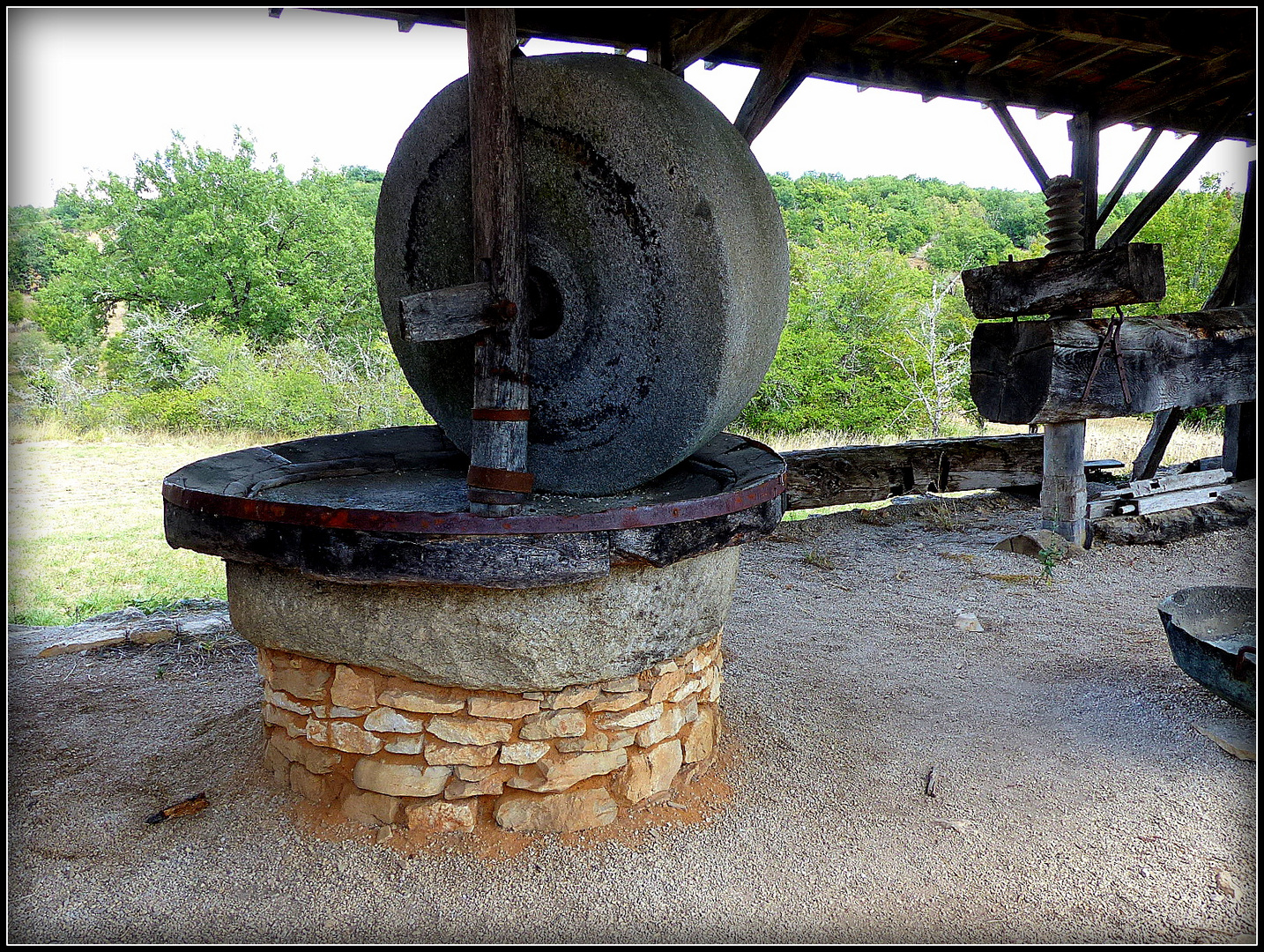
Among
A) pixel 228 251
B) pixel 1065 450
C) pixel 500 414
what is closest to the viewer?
pixel 500 414

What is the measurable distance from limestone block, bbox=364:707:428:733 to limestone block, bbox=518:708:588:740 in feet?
1.03

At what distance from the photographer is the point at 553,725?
254 centimetres

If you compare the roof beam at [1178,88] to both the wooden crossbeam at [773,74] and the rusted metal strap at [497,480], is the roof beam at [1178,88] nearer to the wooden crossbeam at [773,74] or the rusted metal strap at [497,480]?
the wooden crossbeam at [773,74]

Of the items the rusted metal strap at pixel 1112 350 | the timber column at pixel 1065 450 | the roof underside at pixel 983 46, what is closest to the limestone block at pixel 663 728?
the roof underside at pixel 983 46

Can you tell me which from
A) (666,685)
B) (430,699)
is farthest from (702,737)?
(430,699)

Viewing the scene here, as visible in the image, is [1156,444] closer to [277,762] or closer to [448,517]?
[448,517]

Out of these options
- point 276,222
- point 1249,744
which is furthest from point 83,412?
point 1249,744

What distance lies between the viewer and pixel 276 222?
2075 centimetres

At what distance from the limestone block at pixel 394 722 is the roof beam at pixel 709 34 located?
136 inches

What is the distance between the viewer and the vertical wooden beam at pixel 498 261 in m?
2.36

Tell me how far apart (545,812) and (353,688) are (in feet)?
2.34

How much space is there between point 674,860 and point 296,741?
1300mm

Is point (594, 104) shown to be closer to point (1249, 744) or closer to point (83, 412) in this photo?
point (1249, 744)

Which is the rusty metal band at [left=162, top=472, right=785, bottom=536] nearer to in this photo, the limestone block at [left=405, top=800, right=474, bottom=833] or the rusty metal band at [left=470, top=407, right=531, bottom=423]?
the rusty metal band at [left=470, top=407, right=531, bottom=423]
